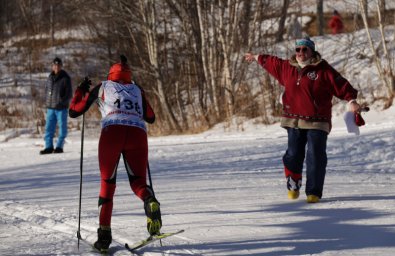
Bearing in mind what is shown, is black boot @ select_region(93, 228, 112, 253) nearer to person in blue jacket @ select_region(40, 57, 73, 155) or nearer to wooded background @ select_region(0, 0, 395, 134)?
person in blue jacket @ select_region(40, 57, 73, 155)

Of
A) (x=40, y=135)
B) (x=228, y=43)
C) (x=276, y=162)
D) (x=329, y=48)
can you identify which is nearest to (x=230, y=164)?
(x=276, y=162)

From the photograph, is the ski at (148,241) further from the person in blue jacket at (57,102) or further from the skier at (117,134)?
the person in blue jacket at (57,102)

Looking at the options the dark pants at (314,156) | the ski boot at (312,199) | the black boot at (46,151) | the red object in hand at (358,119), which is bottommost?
the black boot at (46,151)

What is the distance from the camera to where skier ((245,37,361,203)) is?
700 centimetres

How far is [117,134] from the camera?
5.88 meters

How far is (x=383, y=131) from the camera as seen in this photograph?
12914 mm

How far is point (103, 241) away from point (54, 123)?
8.57 meters

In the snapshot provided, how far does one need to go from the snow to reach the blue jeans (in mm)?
743

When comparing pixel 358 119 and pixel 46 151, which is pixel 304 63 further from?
pixel 46 151

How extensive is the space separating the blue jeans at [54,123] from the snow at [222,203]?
743 mm

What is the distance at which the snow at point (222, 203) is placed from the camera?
5.70 meters

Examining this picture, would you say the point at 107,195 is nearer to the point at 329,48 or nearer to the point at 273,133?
the point at 273,133

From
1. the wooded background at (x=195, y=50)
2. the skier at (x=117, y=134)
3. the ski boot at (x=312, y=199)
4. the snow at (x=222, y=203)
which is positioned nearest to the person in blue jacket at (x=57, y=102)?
the snow at (x=222, y=203)

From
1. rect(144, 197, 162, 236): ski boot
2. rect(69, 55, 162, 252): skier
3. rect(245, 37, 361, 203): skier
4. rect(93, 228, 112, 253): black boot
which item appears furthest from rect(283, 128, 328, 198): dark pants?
rect(93, 228, 112, 253): black boot
